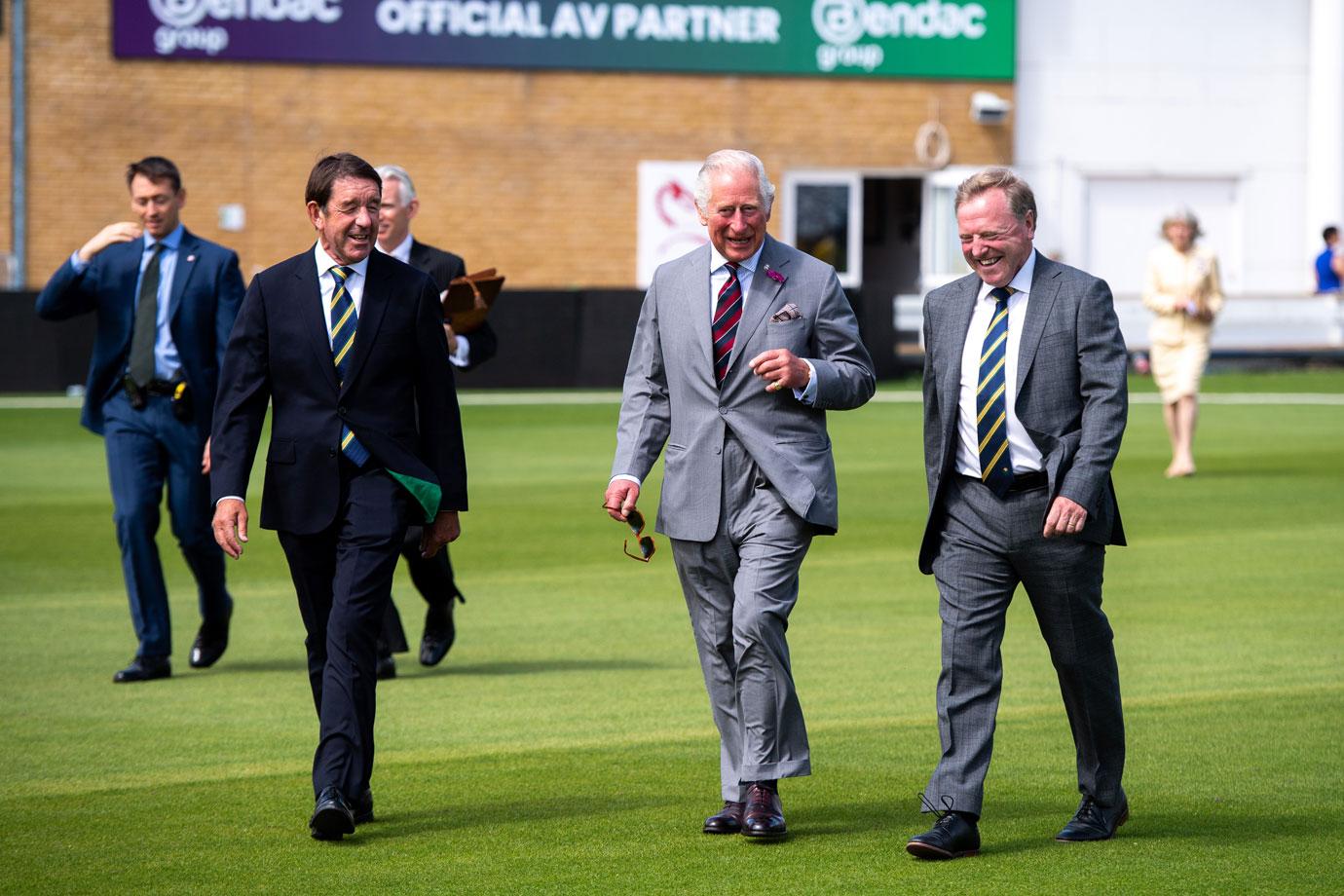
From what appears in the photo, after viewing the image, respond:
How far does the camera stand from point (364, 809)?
5.93 meters

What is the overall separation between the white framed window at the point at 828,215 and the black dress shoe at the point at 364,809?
2661 cm

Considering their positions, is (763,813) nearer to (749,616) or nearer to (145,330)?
(749,616)

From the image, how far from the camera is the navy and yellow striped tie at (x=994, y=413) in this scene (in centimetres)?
561

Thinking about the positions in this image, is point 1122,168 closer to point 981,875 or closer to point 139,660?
point 139,660

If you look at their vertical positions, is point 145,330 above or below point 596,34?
below

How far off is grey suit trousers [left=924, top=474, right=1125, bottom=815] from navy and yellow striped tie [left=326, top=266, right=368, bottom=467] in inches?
68.2

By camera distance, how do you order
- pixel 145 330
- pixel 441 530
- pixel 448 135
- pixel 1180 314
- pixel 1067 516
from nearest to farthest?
1. pixel 1067 516
2. pixel 441 530
3. pixel 145 330
4. pixel 1180 314
5. pixel 448 135

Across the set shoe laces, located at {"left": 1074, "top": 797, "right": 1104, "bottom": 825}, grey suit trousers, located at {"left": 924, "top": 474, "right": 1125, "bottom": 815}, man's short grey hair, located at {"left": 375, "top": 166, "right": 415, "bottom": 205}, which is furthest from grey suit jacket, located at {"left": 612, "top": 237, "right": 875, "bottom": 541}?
man's short grey hair, located at {"left": 375, "top": 166, "right": 415, "bottom": 205}

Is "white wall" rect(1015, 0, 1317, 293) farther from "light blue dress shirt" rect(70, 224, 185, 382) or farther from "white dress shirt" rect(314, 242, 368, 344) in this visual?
"white dress shirt" rect(314, 242, 368, 344)

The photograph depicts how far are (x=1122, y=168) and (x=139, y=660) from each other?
88.4 feet

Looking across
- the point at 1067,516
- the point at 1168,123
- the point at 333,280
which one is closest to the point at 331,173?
the point at 333,280

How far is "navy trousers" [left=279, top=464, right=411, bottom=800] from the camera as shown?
5.71 metres

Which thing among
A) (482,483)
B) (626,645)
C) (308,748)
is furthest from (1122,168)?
(308,748)

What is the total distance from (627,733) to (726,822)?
4.91ft
